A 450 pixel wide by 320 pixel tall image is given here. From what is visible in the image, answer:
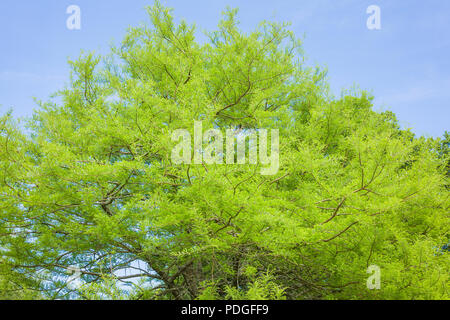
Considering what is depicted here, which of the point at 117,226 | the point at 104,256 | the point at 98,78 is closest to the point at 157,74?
the point at 98,78

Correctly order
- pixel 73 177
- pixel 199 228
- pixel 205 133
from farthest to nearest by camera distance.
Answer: pixel 73 177 < pixel 199 228 < pixel 205 133

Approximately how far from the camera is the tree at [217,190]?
140 inches

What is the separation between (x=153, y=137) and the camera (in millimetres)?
3939

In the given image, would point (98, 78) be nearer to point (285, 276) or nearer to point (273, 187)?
point (273, 187)

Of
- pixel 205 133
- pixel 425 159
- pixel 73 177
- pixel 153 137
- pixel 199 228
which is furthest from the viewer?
pixel 425 159

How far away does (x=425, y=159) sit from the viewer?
5.07 meters

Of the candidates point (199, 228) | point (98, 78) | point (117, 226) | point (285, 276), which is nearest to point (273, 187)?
point (285, 276)

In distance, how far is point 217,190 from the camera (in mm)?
3531

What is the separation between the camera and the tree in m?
3.56

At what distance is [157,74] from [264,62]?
6.83ft

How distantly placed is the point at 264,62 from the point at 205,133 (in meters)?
3.28
